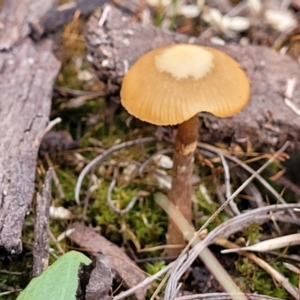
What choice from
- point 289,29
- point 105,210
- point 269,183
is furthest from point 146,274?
point 289,29

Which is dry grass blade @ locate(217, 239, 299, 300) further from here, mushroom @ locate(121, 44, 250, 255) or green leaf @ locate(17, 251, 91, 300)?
green leaf @ locate(17, 251, 91, 300)

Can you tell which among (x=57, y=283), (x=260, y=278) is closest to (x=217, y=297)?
(x=260, y=278)

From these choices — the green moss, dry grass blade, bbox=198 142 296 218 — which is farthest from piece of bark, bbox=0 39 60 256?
the green moss

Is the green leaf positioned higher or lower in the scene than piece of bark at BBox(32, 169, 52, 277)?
higher

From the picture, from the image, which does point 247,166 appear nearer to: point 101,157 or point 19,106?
point 101,157

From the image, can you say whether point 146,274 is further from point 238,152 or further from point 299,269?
point 238,152

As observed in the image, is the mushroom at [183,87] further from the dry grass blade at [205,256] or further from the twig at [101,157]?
the twig at [101,157]
